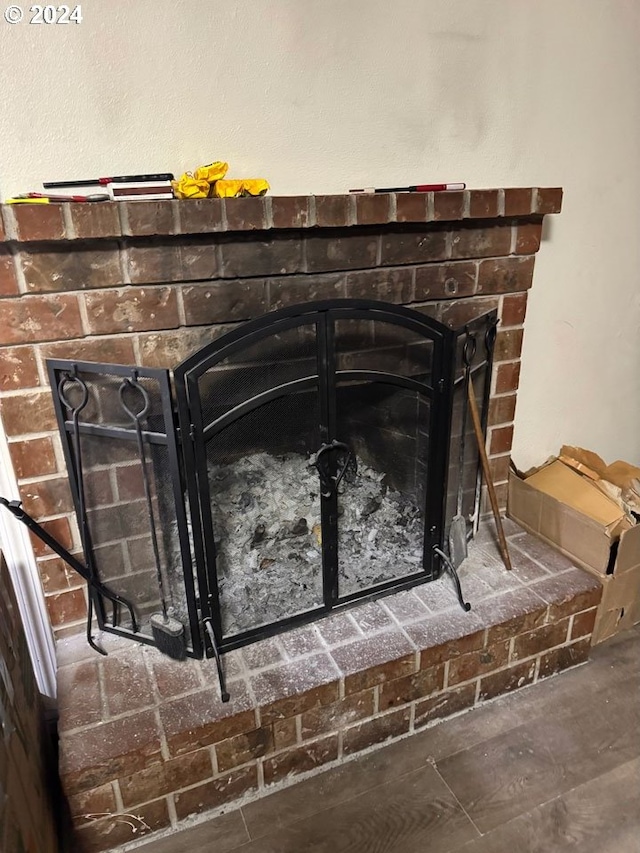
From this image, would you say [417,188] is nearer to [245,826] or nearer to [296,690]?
[296,690]

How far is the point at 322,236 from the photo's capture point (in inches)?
53.9

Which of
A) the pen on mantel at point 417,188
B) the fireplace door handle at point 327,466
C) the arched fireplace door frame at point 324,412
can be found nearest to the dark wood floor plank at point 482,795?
the arched fireplace door frame at point 324,412

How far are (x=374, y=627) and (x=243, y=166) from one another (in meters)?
1.14

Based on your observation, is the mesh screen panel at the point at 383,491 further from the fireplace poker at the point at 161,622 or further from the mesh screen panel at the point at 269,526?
the fireplace poker at the point at 161,622

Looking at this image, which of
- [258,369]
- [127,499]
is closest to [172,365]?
[258,369]

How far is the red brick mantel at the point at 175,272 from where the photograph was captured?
1180 mm

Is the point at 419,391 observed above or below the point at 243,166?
below

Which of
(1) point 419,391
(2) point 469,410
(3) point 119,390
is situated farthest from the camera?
(2) point 469,410

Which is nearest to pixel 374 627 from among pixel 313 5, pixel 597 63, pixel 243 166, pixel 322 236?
pixel 322 236

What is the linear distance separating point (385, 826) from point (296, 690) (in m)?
0.34

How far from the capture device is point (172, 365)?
1346 millimetres

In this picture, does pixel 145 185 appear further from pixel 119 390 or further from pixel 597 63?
pixel 597 63

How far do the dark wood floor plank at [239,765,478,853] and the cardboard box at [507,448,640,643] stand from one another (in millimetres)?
709

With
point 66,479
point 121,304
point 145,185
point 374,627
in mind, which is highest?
point 145,185
